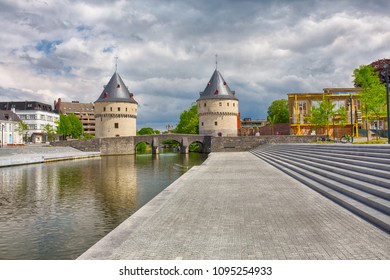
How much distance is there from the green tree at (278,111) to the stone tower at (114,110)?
39682mm

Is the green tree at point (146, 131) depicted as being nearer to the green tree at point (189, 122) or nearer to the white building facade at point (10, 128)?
the green tree at point (189, 122)

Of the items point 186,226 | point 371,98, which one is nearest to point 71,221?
point 186,226

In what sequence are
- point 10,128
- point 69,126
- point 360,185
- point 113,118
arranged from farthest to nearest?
point 69,126 < point 10,128 < point 113,118 < point 360,185

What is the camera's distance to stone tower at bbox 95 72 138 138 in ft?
229

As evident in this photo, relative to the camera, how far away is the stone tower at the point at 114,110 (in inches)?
2753

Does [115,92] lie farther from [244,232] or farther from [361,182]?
[244,232]

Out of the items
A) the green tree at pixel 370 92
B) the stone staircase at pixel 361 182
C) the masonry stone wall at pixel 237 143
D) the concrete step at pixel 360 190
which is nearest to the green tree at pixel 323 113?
the green tree at pixel 370 92

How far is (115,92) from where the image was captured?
7050 cm

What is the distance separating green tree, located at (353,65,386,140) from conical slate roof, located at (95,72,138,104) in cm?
4283

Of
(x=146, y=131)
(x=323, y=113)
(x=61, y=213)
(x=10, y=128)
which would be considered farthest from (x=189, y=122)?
(x=61, y=213)

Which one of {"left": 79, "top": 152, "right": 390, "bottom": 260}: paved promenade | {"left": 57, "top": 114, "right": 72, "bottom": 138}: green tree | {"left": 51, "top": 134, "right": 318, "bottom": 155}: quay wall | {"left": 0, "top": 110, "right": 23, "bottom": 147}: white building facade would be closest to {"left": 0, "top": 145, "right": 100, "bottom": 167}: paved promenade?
{"left": 51, "top": 134, "right": 318, "bottom": 155}: quay wall

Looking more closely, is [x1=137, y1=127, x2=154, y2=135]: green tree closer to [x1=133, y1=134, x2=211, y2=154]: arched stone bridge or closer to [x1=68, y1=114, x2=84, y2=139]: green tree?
[x1=68, y1=114, x2=84, y2=139]: green tree

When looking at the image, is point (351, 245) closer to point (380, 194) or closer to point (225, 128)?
point (380, 194)

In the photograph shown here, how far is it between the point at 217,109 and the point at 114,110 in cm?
2073
